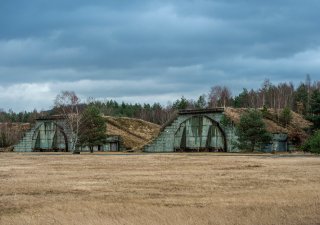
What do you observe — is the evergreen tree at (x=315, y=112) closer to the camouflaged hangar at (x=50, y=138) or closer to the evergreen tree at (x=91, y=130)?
the evergreen tree at (x=91, y=130)

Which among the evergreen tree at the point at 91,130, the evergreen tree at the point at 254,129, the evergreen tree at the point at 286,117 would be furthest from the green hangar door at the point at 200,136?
the evergreen tree at the point at 286,117

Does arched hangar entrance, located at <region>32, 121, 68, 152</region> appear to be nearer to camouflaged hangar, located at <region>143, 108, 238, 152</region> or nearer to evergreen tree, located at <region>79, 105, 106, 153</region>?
evergreen tree, located at <region>79, 105, 106, 153</region>

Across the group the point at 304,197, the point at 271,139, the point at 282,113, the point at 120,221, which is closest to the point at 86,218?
the point at 120,221

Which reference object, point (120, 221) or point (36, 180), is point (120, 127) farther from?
point (120, 221)

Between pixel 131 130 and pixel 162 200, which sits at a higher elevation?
pixel 131 130

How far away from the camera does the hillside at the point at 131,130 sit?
108794 millimetres

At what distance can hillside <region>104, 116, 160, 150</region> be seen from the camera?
109 m

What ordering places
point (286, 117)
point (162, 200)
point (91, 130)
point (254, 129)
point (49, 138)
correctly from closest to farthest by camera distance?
point (162, 200) < point (254, 129) < point (91, 130) < point (286, 117) < point (49, 138)

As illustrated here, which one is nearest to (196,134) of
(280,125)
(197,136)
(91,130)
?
(197,136)

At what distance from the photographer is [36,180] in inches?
1121

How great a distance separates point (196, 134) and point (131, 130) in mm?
37272

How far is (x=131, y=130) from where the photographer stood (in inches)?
4879

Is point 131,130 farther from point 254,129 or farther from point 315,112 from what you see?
point 315,112

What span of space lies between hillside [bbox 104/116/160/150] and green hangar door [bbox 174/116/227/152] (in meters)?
15.3
